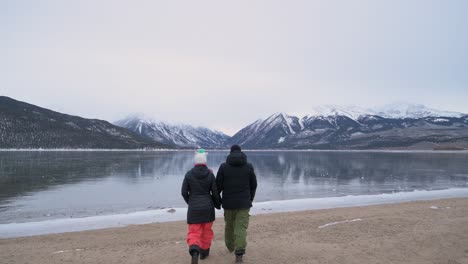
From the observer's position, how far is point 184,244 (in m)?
11.1

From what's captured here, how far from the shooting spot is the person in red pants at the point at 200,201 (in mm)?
8664

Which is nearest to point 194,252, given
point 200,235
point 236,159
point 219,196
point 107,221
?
point 200,235

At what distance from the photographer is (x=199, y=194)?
8883mm

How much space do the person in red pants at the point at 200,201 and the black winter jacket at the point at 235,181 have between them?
0.78 ft

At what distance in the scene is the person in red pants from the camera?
28.4 feet

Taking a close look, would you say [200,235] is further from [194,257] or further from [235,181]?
[235,181]

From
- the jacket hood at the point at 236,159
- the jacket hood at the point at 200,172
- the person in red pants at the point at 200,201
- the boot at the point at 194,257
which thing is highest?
the jacket hood at the point at 236,159

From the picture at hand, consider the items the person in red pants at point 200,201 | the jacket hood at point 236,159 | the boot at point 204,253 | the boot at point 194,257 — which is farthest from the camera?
the boot at point 204,253

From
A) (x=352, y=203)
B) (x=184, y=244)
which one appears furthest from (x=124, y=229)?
(x=352, y=203)

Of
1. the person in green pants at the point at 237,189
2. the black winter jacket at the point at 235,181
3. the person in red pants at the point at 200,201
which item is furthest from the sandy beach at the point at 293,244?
the black winter jacket at the point at 235,181

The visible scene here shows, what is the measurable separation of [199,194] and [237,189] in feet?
3.05

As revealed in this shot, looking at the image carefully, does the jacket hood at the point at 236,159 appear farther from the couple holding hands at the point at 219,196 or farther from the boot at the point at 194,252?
the boot at the point at 194,252

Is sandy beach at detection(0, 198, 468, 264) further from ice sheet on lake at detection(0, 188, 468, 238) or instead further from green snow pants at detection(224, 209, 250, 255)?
ice sheet on lake at detection(0, 188, 468, 238)

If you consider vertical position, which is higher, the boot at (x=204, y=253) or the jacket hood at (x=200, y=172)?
the jacket hood at (x=200, y=172)
